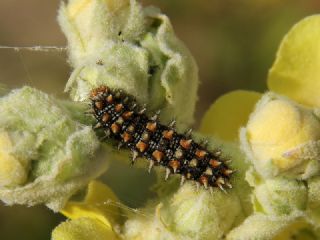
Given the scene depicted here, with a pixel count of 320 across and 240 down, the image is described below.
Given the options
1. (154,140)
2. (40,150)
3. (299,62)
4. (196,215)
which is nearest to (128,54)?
(154,140)

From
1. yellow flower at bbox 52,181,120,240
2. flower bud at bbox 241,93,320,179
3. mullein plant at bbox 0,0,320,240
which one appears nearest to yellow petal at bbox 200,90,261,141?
mullein plant at bbox 0,0,320,240

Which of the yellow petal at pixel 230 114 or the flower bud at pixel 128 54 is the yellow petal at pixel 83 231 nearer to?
the flower bud at pixel 128 54

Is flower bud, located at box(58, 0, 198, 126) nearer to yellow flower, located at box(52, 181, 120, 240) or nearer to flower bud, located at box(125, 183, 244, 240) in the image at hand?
flower bud, located at box(125, 183, 244, 240)

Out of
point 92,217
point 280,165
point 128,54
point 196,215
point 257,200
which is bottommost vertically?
point 92,217

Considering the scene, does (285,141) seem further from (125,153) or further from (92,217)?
(92,217)

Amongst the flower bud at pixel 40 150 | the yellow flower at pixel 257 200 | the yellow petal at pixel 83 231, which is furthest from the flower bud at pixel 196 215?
the flower bud at pixel 40 150
